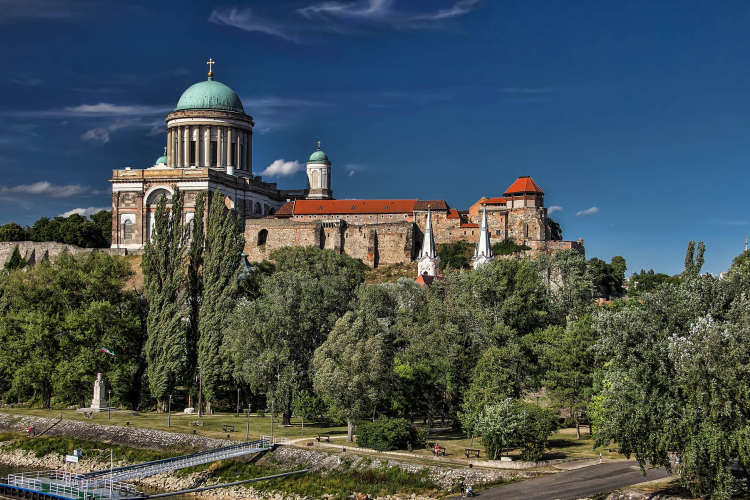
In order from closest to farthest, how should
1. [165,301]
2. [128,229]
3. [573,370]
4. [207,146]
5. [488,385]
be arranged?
[488,385]
[573,370]
[165,301]
[128,229]
[207,146]

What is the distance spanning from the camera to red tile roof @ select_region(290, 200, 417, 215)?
310 feet

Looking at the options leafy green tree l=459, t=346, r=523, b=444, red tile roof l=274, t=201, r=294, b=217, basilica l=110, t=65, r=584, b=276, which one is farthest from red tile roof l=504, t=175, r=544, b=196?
leafy green tree l=459, t=346, r=523, b=444

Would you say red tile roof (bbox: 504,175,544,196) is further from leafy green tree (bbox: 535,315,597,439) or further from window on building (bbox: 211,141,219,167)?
leafy green tree (bbox: 535,315,597,439)

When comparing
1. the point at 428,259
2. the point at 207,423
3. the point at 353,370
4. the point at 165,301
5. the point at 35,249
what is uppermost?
the point at 35,249

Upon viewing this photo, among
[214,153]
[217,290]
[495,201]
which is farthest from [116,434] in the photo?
[495,201]

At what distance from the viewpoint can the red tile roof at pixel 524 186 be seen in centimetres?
9025

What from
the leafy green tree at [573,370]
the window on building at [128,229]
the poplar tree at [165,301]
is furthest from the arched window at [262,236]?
the leafy green tree at [573,370]

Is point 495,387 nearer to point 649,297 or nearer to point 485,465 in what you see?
point 485,465

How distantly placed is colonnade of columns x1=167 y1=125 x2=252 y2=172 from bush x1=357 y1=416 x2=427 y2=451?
62495mm

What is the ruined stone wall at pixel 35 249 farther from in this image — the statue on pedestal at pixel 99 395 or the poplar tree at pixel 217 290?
the statue on pedestal at pixel 99 395

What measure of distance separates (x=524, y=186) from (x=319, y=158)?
29878 mm

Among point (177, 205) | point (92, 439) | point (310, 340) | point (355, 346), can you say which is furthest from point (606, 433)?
point (177, 205)

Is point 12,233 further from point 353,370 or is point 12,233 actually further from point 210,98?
point 353,370

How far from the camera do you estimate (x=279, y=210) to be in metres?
96.1
